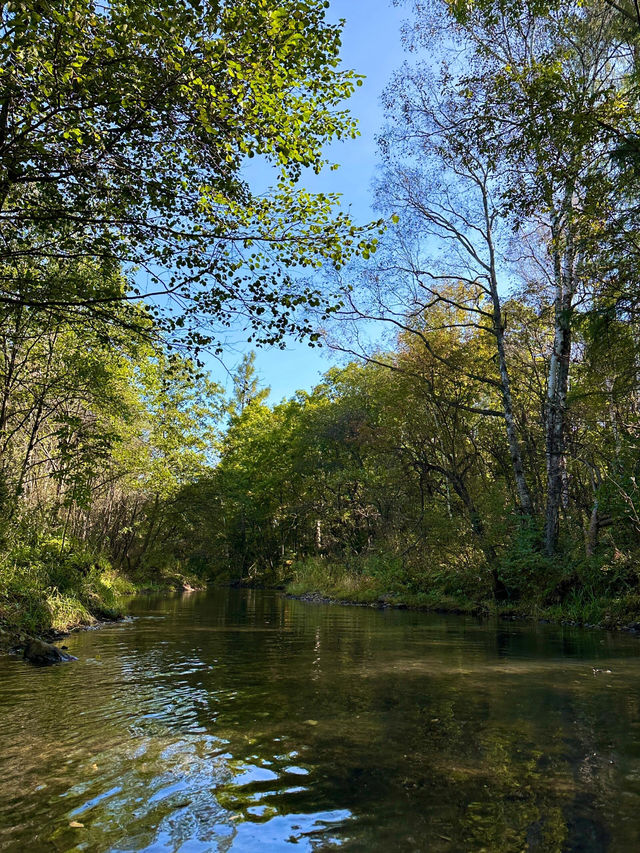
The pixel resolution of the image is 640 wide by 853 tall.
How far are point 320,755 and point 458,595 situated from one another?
46.1 ft

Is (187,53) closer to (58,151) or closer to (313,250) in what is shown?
(58,151)

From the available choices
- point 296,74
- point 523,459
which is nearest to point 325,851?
point 296,74

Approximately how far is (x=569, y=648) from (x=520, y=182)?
25.3ft

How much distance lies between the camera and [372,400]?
93.9 feet

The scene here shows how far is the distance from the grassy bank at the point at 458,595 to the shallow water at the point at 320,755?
5133 millimetres

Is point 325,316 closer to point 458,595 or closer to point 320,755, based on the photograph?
point 320,755

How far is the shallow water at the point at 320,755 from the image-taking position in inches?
101

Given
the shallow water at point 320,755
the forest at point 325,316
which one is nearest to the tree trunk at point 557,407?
the forest at point 325,316

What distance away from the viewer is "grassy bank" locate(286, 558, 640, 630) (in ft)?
39.1

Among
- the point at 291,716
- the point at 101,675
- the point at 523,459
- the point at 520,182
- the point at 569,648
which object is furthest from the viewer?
the point at 523,459

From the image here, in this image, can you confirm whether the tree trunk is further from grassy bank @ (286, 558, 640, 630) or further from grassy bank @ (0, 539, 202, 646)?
grassy bank @ (0, 539, 202, 646)

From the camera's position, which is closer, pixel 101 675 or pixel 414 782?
pixel 414 782

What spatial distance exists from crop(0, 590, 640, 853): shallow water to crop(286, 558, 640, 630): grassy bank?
5133 millimetres

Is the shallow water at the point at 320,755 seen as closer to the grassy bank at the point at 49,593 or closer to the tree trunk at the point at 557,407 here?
the grassy bank at the point at 49,593
